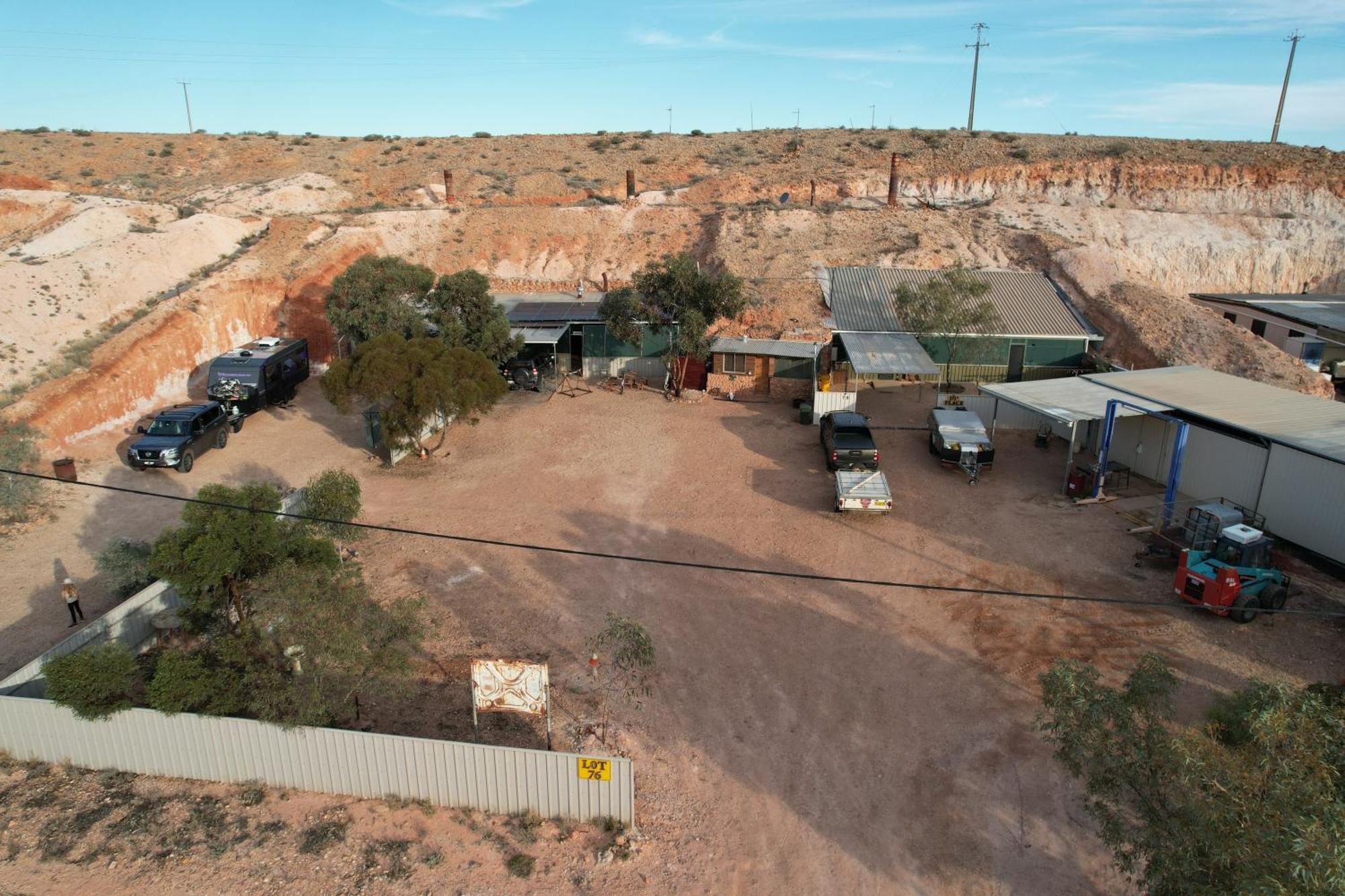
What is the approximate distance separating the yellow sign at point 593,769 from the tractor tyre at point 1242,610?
12084 millimetres

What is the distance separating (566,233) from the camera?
1730 inches

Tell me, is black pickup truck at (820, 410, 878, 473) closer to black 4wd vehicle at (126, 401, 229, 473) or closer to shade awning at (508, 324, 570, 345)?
shade awning at (508, 324, 570, 345)

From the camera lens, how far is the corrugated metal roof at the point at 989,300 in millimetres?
32281

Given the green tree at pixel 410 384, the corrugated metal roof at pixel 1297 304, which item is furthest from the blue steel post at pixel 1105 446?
the corrugated metal roof at pixel 1297 304

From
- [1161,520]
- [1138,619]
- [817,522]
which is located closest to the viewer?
[1138,619]

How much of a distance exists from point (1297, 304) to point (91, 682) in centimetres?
4779

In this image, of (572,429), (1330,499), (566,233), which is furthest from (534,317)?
(1330,499)

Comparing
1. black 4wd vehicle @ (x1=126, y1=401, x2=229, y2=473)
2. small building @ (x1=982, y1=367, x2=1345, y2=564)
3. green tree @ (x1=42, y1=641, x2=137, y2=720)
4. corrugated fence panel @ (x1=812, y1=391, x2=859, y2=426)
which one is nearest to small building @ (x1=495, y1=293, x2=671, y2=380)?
corrugated fence panel @ (x1=812, y1=391, x2=859, y2=426)

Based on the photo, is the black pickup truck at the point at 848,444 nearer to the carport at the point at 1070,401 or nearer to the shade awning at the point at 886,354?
the shade awning at the point at 886,354

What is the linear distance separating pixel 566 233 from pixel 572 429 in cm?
2063

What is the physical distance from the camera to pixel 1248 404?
2072 centimetres

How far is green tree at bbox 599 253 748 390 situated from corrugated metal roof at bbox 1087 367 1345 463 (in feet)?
42.0

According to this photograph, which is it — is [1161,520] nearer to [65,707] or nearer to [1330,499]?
[1330,499]

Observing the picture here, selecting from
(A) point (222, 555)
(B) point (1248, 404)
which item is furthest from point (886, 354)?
(A) point (222, 555)
